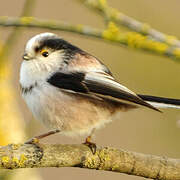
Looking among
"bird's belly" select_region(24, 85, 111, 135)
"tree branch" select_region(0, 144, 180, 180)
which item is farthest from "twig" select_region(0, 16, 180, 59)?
"tree branch" select_region(0, 144, 180, 180)

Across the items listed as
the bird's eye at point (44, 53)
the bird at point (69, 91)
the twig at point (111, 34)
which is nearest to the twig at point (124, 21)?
the twig at point (111, 34)

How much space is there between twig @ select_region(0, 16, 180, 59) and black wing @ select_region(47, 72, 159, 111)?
1.01ft

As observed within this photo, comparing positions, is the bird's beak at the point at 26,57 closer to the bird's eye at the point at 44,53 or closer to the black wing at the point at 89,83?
the bird's eye at the point at 44,53

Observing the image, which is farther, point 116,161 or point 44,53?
point 44,53

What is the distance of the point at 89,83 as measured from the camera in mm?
3584

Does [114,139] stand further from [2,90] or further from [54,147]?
[54,147]

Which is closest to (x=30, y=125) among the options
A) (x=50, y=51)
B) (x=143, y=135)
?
(x=50, y=51)

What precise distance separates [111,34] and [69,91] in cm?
55

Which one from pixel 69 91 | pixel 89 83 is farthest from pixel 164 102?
pixel 69 91

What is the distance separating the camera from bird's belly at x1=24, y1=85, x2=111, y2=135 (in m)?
3.48

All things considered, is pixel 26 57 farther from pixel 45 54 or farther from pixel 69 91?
pixel 69 91

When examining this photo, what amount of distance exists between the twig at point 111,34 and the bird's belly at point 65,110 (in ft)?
1.67

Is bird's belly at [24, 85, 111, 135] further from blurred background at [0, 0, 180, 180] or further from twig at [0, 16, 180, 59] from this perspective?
blurred background at [0, 0, 180, 180]

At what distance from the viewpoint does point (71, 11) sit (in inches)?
244
